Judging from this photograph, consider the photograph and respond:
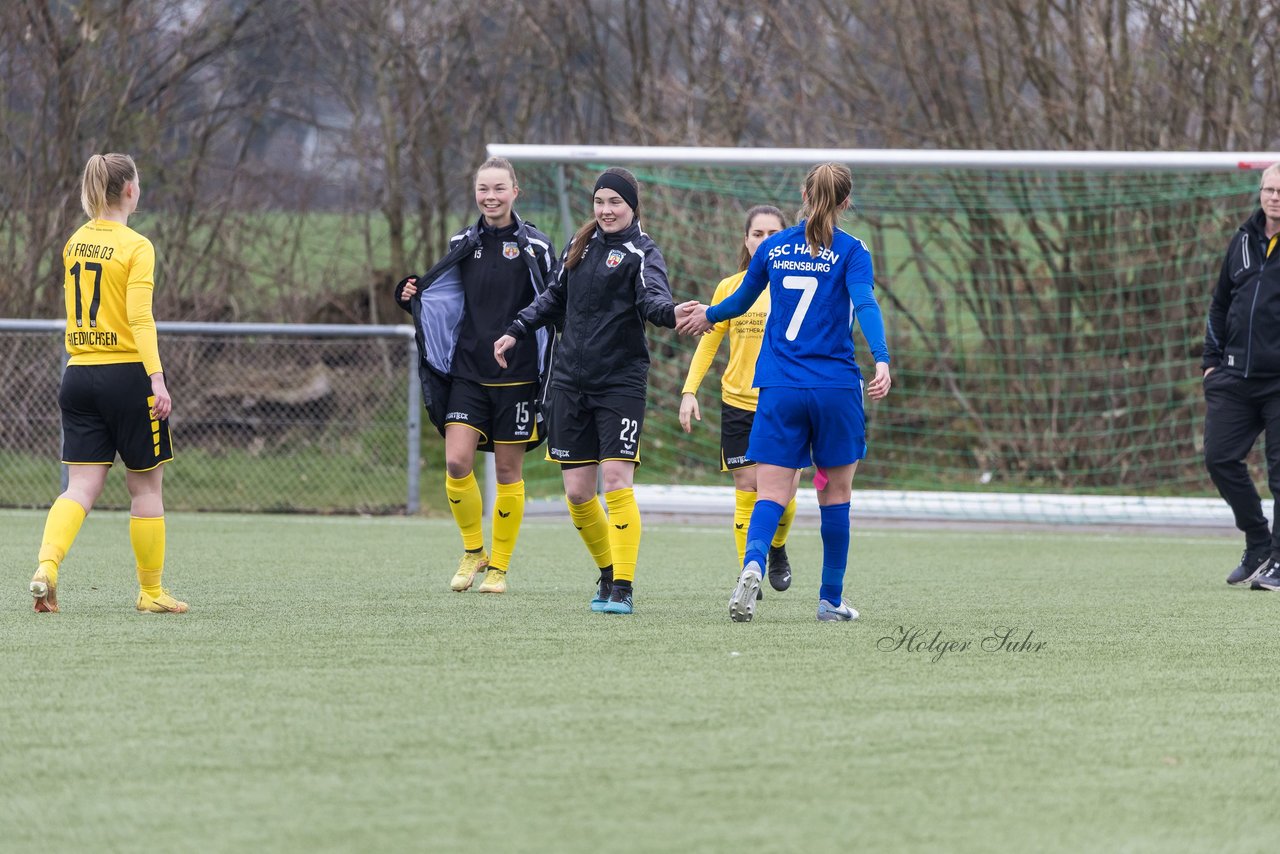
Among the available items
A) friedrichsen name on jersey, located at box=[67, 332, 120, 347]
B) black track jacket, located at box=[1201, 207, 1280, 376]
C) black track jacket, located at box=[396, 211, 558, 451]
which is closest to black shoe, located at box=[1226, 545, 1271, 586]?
black track jacket, located at box=[1201, 207, 1280, 376]

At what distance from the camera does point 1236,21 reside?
13023mm

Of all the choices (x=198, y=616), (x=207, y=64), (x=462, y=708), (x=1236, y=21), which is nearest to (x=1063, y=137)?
(x=1236, y=21)

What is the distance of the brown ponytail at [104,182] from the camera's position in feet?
18.9

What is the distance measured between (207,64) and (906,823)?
13.8m

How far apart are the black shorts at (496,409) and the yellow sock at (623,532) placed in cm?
82

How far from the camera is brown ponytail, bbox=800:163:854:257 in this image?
5656 millimetres

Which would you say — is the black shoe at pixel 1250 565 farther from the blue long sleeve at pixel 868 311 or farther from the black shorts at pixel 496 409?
the black shorts at pixel 496 409

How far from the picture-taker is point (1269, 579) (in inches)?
A: 295

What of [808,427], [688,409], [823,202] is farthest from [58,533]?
[823,202]

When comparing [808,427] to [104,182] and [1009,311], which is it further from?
[1009,311]

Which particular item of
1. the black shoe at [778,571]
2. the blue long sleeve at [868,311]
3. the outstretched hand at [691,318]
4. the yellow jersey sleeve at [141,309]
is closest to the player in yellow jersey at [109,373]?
the yellow jersey sleeve at [141,309]

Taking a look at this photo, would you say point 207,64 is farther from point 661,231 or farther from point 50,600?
point 50,600

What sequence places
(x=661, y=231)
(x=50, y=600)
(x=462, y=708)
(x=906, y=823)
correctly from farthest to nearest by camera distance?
(x=661, y=231) → (x=50, y=600) → (x=462, y=708) → (x=906, y=823)

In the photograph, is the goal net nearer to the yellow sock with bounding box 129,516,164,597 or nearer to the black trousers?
the black trousers
